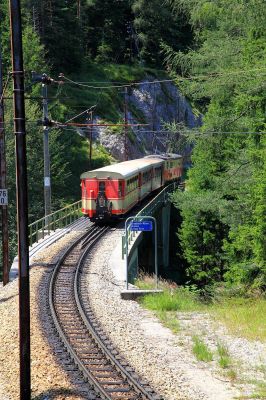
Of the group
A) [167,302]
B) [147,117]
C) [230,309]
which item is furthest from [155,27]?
[230,309]

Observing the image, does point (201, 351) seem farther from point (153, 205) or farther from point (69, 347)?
point (153, 205)

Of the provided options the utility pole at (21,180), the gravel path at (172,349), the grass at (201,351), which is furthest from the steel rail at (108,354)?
the utility pole at (21,180)

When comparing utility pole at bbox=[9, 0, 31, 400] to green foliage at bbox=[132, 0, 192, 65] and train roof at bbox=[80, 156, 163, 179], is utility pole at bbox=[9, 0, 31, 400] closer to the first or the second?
train roof at bbox=[80, 156, 163, 179]

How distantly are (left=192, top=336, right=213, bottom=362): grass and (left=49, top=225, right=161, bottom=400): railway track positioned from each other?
152 centimetres

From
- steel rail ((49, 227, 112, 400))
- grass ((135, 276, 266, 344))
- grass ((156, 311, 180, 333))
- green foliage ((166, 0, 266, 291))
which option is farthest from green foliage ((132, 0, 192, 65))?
grass ((156, 311, 180, 333))

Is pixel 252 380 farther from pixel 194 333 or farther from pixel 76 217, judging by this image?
pixel 76 217

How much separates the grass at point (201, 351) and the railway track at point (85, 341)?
152 centimetres

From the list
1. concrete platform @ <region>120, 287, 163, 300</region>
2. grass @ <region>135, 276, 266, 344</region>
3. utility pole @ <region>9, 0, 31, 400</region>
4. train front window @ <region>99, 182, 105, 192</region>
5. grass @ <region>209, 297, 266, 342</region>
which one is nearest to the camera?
utility pole @ <region>9, 0, 31, 400</region>

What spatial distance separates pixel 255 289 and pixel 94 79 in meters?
49.3

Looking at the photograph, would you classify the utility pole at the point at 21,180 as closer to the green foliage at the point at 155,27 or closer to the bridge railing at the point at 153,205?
the bridge railing at the point at 153,205

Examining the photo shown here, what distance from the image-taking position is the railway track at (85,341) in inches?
391

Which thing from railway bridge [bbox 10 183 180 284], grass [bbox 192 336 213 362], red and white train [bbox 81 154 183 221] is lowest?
railway bridge [bbox 10 183 180 284]

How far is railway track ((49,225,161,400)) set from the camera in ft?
32.6

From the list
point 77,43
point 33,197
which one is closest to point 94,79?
point 77,43
